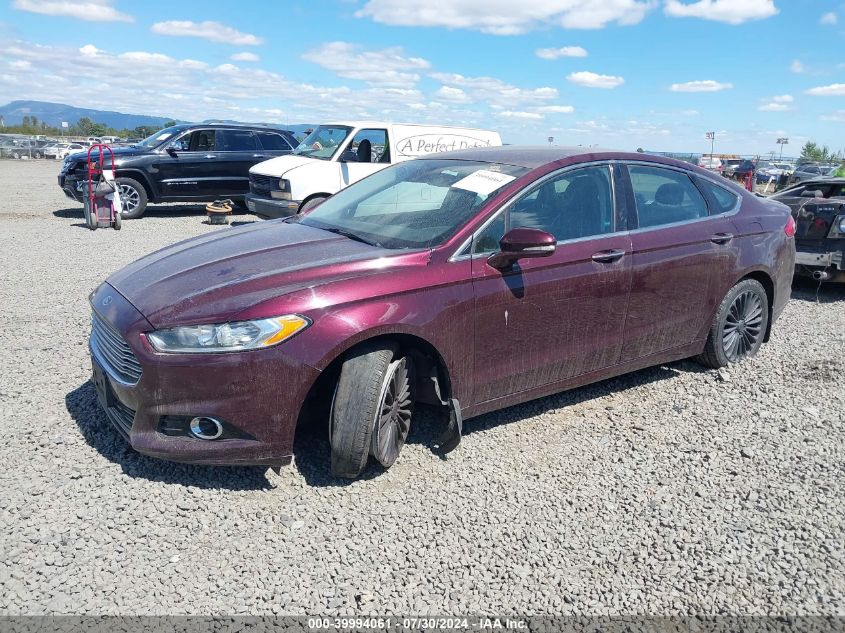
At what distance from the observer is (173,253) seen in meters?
3.92

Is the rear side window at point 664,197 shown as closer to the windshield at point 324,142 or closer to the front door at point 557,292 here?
the front door at point 557,292

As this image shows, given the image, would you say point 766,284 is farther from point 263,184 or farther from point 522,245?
point 263,184

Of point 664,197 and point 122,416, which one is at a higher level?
point 664,197

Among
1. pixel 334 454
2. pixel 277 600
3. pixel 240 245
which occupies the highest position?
pixel 240 245

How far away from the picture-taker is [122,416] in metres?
3.33

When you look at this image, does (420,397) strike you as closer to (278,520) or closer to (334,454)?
(334,454)

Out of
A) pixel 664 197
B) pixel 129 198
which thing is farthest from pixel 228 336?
pixel 129 198

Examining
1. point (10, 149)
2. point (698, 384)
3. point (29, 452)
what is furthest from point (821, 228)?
point (10, 149)

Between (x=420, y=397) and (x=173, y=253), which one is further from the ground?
(x=173, y=253)

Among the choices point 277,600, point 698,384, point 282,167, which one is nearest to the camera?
point 277,600

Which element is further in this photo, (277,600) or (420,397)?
(420,397)

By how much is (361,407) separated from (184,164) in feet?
40.4

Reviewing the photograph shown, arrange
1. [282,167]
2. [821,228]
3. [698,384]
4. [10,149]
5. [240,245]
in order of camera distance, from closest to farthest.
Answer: [240,245]
[698,384]
[821,228]
[282,167]
[10,149]

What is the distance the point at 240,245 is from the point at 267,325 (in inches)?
40.6
